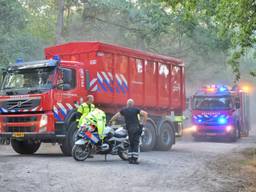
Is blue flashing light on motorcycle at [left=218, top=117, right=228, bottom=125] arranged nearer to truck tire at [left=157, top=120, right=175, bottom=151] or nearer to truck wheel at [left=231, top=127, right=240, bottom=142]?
truck wheel at [left=231, top=127, right=240, bottom=142]

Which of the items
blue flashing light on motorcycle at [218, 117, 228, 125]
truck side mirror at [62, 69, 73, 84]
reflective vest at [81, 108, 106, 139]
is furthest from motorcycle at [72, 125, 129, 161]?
blue flashing light on motorcycle at [218, 117, 228, 125]

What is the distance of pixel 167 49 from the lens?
3447cm

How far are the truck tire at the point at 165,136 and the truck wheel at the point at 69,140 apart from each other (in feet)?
15.5

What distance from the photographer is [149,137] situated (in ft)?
57.3

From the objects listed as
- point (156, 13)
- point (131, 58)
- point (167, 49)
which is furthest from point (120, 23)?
point (131, 58)

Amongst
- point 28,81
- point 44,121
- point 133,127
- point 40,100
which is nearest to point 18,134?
point 44,121

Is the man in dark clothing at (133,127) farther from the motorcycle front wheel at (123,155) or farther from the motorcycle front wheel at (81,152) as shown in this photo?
the motorcycle front wheel at (81,152)

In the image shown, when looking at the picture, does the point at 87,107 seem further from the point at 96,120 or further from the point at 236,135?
the point at 236,135

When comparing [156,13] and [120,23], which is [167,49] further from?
[156,13]

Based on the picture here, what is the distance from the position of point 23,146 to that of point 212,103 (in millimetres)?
12916

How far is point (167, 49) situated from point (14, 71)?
2105cm

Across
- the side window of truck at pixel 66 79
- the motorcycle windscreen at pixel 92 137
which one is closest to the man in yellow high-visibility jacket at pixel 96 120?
the motorcycle windscreen at pixel 92 137

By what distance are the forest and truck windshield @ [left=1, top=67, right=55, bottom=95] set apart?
160 inches

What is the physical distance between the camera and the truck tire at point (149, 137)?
56.5 feet
